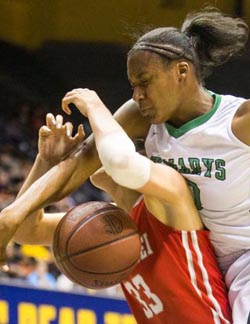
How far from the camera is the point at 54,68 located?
28.3ft

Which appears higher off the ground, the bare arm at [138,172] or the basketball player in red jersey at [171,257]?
the bare arm at [138,172]

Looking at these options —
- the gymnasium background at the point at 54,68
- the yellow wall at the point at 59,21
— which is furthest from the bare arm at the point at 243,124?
the yellow wall at the point at 59,21

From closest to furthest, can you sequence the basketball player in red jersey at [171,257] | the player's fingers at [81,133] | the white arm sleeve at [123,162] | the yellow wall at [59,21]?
the white arm sleeve at [123,162] → the basketball player in red jersey at [171,257] → the player's fingers at [81,133] → the yellow wall at [59,21]

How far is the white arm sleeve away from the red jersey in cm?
23

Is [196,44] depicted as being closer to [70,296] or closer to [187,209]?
[187,209]

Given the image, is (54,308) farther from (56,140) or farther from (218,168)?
(218,168)

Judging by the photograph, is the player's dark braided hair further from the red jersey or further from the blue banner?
the blue banner

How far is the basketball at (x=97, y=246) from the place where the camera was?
2250 mm

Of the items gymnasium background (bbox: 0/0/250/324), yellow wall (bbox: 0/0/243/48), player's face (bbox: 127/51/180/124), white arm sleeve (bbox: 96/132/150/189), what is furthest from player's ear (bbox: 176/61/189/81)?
yellow wall (bbox: 0/0/243/48)

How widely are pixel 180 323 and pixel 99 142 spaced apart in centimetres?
53

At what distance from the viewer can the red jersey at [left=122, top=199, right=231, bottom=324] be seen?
7.68 feet

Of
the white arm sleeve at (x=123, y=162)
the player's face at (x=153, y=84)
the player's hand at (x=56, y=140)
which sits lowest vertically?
the player's hand at (x=56, y=140)

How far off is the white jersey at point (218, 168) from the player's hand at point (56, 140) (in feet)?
0.88

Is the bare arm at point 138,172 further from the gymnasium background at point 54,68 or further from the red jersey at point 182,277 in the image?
the gymnasium background at point 54,68
